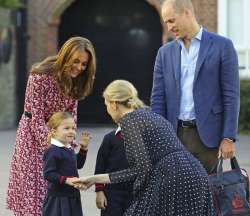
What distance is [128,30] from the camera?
1820 cm

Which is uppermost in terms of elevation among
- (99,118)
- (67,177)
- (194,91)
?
(194,91)

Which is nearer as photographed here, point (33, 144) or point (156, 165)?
point (156, 165)

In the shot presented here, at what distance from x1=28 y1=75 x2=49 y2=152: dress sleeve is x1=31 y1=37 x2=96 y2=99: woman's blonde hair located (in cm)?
7

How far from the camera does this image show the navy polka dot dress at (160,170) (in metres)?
4.47

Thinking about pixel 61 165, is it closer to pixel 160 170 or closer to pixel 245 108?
pixel 160 170

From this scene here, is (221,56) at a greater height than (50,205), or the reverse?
(221,56)

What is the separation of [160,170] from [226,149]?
3.04ft

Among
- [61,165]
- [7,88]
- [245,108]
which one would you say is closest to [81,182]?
[61,165]

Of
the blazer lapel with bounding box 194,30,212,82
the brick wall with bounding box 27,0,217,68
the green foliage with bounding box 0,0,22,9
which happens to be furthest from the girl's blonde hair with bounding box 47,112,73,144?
the brick wall with bounding box 27,0,217,68

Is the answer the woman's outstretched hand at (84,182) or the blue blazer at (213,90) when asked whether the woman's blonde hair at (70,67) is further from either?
the woman's outstretched hand at (84,182)

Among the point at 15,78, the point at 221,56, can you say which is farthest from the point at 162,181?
the point at 15,78

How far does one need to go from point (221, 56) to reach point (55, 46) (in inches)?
515

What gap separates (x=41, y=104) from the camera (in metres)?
5.34

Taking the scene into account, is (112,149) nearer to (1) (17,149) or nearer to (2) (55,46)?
(1) (17,149)
